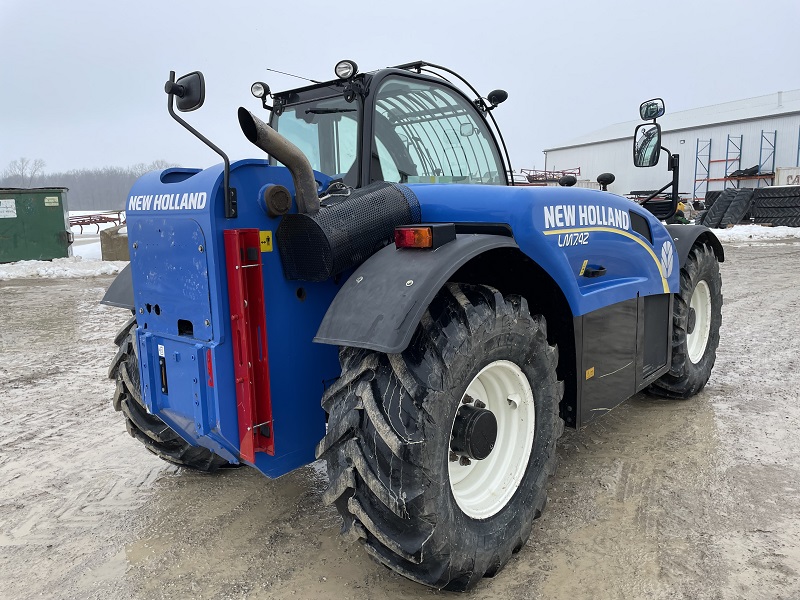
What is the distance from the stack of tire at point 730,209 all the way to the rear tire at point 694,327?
20432 mm

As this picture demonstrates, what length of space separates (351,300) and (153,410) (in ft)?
3.66

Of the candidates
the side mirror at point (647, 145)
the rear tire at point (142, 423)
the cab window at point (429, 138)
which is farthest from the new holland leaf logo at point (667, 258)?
the rear tire at point (142, 423)

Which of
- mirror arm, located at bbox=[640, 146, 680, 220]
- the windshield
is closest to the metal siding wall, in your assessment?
mirror arm, located at bbox=[640, 146, 680, 220]

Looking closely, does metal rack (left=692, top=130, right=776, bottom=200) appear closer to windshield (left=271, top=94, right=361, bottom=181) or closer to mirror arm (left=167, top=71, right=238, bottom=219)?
windshield (left=271, top=94, right=361, bottom=181)

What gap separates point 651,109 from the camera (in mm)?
4195

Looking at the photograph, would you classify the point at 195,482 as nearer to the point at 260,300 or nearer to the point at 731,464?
the point at 260,300

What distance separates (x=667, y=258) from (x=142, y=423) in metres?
3.37

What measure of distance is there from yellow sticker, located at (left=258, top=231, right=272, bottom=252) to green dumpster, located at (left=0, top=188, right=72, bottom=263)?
1566 cm

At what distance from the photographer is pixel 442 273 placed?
228 cm

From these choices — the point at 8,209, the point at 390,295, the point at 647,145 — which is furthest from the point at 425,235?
the point at 8,209

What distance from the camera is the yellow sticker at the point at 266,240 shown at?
2.41 meters

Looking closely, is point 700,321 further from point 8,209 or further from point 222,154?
point 8,209

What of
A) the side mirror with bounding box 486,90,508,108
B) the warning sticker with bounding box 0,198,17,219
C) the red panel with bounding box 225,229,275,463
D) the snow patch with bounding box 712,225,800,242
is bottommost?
the snow patch with bounding box 712,225,800,242

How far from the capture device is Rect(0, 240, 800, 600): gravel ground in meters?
2.57
